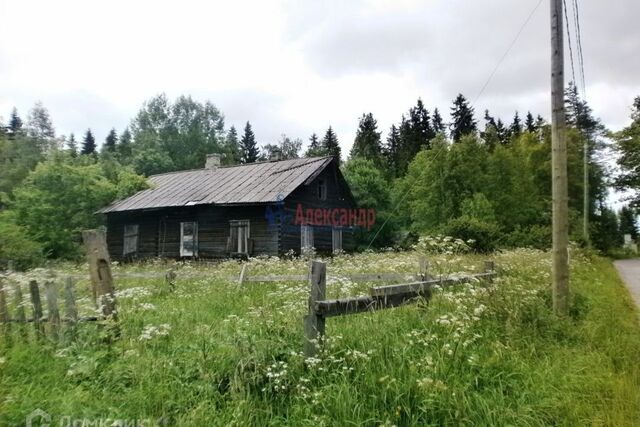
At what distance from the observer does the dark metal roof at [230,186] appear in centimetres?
2098

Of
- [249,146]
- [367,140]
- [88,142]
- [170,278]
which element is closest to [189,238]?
[170,278]

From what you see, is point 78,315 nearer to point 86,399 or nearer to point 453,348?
point 86,399

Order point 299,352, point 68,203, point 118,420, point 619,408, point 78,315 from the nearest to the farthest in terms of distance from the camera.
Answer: point 118,420 → point 619,408 → point 299,352 → point 78,315 → point 68,203

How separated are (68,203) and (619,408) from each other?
89.6 ft

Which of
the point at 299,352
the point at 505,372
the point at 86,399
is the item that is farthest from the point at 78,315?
the point at 505,372

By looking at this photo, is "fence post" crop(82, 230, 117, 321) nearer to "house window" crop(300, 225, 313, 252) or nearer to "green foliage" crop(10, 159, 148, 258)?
"house window" crop(300, 225, 313, 252)

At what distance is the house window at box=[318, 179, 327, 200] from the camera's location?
24266mm

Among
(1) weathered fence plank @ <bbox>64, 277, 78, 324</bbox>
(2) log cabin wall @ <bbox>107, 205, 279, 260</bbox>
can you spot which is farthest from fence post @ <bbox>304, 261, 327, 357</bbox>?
(2) log cabin wall @ <bbox>107, 205, 279, 260</bbox>

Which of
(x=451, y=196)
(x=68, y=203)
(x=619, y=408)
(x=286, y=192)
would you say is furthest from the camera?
(x=451, y=196)

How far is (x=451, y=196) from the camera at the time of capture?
1219 inches

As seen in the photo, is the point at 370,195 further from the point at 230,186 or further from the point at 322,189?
the point at 230,186

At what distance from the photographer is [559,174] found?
714 cm

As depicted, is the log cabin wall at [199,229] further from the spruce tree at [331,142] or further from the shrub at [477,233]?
the spruce tree at [331,142]

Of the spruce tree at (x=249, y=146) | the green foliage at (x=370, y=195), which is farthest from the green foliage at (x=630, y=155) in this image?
the spruce tree at (x=249, y=146)
